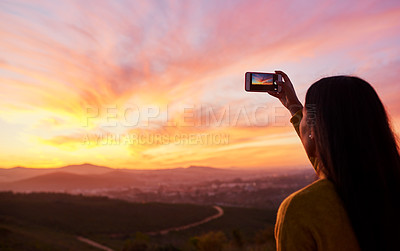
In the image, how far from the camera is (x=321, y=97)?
1203 mm

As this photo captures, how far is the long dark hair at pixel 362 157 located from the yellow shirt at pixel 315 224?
45 mm

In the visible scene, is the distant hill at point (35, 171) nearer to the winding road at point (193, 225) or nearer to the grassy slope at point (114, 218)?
the grassy slope at point (114, 218)

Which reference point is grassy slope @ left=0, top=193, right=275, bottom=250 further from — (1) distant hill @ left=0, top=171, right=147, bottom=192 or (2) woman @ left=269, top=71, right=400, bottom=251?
(1) distant hill @ left=0, top=171, right=147, bottom=192

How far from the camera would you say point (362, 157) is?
107cm

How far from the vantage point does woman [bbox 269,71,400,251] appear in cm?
102

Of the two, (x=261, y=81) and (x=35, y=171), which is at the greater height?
(x=261, y=81)

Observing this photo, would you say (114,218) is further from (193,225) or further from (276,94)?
(276,94)

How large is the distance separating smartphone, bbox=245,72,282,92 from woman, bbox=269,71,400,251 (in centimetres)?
111

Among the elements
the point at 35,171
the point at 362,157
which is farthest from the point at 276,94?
the point at 35,171

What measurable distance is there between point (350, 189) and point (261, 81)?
137 centimetres

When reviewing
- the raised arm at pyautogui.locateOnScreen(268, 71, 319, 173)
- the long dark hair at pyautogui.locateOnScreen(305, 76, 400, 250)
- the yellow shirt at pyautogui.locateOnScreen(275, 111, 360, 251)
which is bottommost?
the yellow shirt at pyautogui.locateOnScreen(275, 111, 360, 251)

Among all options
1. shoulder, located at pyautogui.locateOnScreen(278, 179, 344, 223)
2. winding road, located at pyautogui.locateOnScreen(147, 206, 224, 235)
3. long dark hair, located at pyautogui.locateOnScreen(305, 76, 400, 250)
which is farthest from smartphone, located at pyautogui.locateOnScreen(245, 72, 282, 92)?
winding road, located at pyautogui.locateOnScreen(147, 206, 224, 235)

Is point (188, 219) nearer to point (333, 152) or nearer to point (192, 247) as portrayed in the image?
point (192, 247)

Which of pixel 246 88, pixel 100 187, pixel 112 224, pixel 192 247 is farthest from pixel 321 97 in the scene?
pixel 100 187
